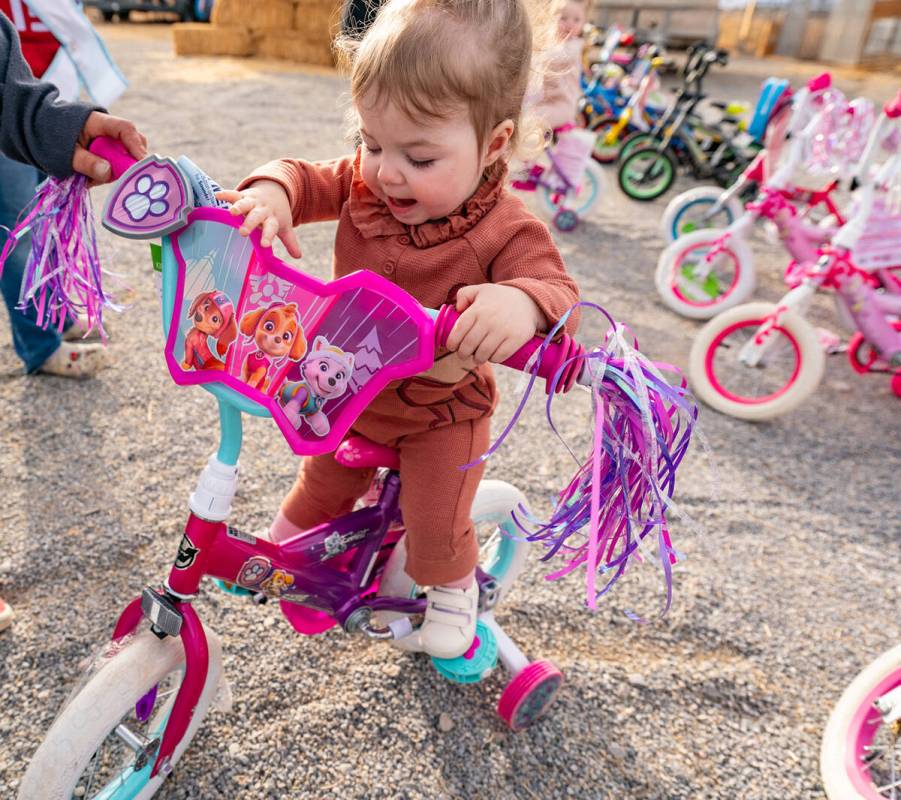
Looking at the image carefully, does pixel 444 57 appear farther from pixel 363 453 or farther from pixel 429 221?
pixel 363 453

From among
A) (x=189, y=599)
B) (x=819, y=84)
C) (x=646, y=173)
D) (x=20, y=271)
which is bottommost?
(x=189, y=599)

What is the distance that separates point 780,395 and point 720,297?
3.63ft

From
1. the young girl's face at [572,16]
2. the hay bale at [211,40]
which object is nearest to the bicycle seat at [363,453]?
the young girl's face at [572,16]

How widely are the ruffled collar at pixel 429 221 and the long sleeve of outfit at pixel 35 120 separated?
465 mm

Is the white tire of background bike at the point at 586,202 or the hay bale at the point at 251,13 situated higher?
the hay bale at the point at 251,13

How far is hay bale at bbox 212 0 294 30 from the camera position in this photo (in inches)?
392

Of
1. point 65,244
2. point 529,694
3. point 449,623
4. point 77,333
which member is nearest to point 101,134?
point 65,244

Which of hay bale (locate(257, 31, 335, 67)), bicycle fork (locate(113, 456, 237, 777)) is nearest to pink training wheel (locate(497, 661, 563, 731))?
bicycle fork (locate(113, 456, 237, 777))

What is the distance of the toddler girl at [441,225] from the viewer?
3.23 feet

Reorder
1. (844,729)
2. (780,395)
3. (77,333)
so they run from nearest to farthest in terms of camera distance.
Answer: (844,729)
(77,333)
(780,395)

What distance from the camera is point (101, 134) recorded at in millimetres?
1167

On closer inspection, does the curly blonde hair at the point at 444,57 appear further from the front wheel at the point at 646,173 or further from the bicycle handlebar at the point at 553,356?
the front wheel at the point at 646,173

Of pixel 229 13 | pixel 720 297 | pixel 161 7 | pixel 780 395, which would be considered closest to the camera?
pixel 780 395

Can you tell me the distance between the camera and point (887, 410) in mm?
3207
